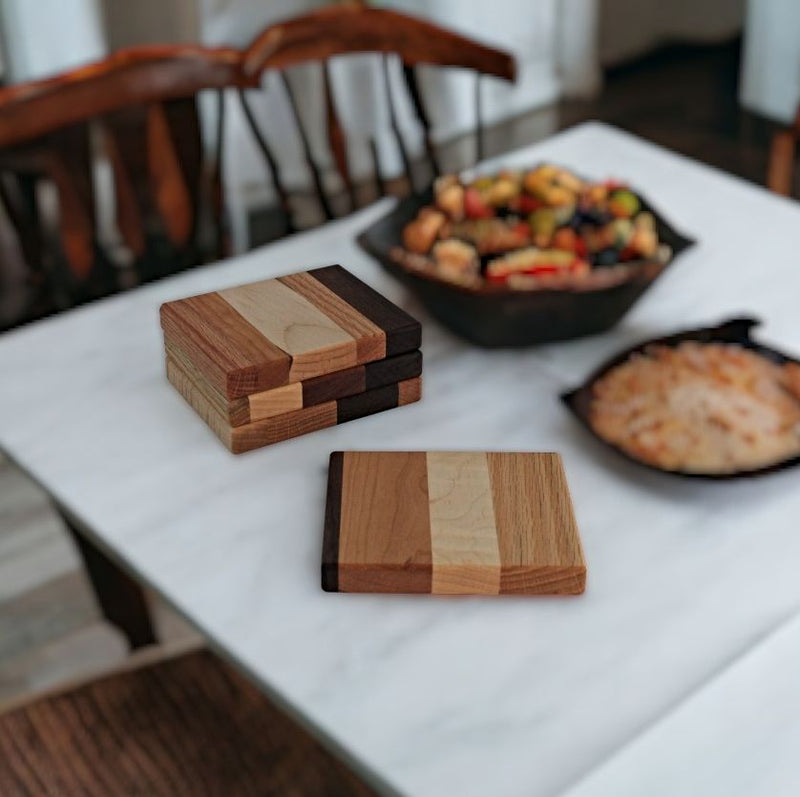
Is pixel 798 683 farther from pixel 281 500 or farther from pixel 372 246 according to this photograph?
pixel 372 246

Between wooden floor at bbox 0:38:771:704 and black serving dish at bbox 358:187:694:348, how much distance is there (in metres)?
0.38

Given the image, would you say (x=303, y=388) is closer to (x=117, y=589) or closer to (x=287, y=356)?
(x=287, y=356)

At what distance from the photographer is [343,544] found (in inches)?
31.7

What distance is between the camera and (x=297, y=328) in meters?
0.93

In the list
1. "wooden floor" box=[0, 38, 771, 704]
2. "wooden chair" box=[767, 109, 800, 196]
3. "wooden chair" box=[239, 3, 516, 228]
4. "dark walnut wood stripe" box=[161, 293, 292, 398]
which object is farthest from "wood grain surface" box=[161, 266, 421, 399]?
"wooden chair" box=[767, 109, 800, 196]

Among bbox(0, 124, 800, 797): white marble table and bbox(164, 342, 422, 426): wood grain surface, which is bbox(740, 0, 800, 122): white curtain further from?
bbox(164, 342, 422, 426): wood grain surface

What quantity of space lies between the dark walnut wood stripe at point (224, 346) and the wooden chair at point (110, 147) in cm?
46

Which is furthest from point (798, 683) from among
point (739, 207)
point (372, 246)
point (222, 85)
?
point (222, 85)

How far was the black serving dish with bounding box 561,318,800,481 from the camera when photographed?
864 millimetres

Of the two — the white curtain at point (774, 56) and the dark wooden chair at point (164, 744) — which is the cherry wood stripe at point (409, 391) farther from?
the white curtain at point (774, 56)

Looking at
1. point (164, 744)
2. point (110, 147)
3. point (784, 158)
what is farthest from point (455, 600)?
point (784, 158)

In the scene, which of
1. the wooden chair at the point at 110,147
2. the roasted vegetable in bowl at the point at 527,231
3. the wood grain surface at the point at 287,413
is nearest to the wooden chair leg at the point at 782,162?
the roasted vegetable in bowl at the point at 527,231

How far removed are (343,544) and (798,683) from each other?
0.32 metres

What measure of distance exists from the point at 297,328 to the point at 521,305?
0.21 meters
